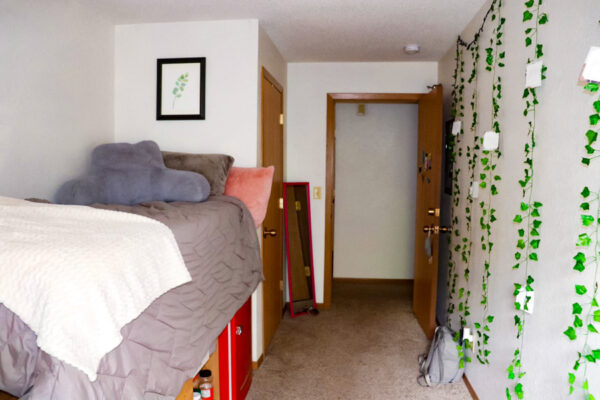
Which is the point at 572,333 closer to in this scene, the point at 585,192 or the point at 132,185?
the point at 585,192

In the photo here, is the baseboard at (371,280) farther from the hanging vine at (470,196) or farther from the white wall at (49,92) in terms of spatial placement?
the white wall at (49,92)

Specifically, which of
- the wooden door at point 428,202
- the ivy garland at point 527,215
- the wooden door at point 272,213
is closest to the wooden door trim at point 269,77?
the wooden door at point 272,213

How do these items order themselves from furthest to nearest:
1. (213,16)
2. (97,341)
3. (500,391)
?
(213,16) → (500,391) → (97,341)

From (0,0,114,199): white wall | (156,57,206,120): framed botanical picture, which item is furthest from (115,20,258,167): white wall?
(0,0,114,199): white wall

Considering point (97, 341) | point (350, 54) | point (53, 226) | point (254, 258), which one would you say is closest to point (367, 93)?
point (350, 54)

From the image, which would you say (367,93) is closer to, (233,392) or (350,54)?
(350,54)

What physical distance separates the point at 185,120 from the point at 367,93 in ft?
6.07

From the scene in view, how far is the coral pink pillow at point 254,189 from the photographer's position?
8.18ft

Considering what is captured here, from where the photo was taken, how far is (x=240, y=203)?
7.63 ft

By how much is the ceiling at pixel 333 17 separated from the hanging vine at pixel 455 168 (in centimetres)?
26

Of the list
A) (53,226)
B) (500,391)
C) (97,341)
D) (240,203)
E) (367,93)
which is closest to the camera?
(97,341)

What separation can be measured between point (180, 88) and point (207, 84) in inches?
7.2

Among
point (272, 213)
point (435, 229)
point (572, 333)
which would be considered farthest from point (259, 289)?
point (572, 333)

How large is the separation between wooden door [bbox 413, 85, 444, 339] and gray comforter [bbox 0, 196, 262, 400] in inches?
57.6
